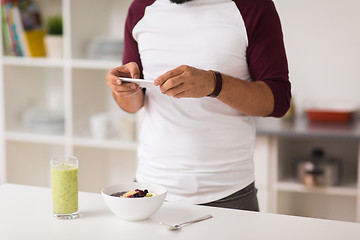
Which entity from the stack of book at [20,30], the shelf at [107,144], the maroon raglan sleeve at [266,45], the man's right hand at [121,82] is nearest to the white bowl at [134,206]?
the man's right hand at [121,82]

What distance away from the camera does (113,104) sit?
321 cm

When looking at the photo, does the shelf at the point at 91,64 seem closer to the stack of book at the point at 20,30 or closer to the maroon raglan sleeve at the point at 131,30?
the stack of book at the point at 20,30

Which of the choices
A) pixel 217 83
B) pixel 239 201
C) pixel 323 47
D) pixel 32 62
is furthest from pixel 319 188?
pixel 32 62

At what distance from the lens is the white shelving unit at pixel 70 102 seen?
2.91m

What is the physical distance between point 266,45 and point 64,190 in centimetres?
68

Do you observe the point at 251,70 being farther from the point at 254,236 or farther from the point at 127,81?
the point at 254,236

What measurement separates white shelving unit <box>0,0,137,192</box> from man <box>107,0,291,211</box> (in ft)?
4.13

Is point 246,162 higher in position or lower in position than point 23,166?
higher

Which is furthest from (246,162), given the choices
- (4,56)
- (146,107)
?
(4,56)

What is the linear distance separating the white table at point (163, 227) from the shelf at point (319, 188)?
1.35 metres

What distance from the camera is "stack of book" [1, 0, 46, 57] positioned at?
3008mm

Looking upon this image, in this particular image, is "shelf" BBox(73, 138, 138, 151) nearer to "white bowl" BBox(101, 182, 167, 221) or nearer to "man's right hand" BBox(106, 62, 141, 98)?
"man's right hand" BBox(106, 62, 141, 98)

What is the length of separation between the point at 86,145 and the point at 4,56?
0.73 metres

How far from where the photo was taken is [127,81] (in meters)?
1.39
